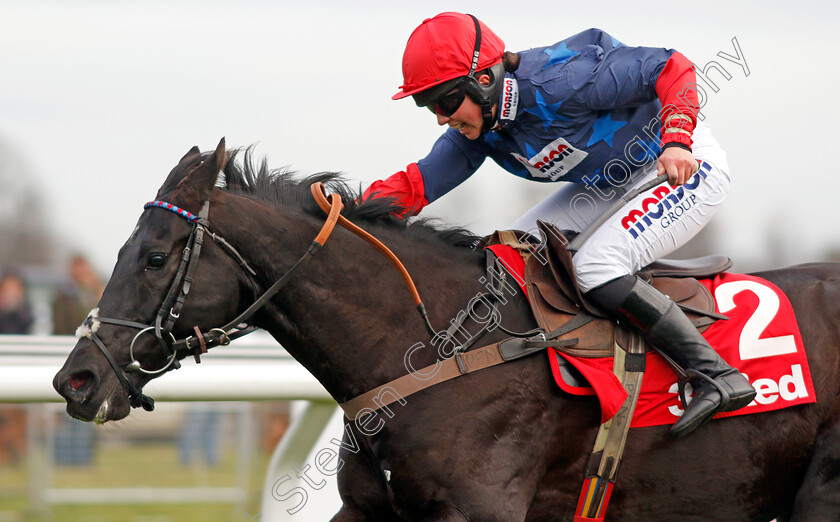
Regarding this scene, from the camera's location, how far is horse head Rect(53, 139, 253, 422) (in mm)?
2727

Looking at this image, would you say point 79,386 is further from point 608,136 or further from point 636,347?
point 608,136

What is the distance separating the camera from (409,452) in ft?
9.45

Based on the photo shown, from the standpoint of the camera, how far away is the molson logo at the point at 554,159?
132 inches

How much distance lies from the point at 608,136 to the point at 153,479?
4128 mm

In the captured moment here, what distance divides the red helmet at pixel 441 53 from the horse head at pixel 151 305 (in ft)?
2.40

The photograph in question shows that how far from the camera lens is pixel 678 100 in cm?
309

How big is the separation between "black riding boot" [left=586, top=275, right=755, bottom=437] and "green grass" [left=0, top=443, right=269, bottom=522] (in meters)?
3.35

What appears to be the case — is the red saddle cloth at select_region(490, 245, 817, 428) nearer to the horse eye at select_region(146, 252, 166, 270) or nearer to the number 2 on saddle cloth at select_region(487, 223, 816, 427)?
the number 2 on saddle cloth at select_region(487, 223, 816, 427)

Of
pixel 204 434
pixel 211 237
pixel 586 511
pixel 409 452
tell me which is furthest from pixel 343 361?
pixel 204 434

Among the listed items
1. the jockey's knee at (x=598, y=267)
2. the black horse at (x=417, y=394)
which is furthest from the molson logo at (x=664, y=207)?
the black horse at (x=417, y=394)

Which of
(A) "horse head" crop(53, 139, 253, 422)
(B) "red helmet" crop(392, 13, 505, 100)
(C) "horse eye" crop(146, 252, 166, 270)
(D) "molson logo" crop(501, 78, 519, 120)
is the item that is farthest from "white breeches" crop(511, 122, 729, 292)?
(C) "horse eye" crop(146, 252, 166, 270)

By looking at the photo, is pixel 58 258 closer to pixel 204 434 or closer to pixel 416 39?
pixel 204 434

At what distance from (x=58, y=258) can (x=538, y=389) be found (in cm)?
2775

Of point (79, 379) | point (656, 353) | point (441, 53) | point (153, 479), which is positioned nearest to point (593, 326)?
point (656, 353)
